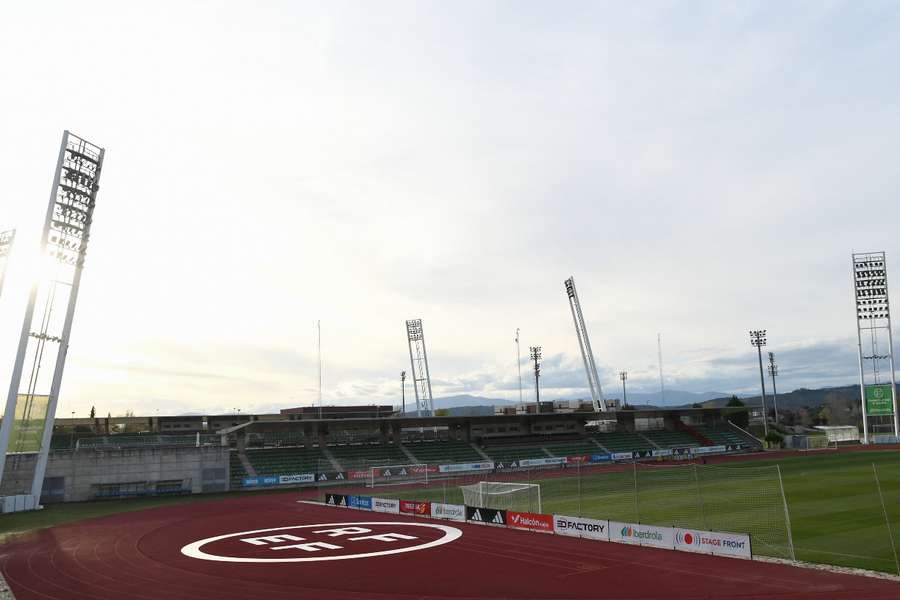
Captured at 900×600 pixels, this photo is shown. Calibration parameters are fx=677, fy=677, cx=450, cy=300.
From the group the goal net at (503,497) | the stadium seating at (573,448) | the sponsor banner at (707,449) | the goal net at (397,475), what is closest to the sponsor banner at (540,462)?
the stadium seating at (573,448)

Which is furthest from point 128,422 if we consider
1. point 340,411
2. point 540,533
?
point 540,533

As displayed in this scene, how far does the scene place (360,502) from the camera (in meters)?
43.8

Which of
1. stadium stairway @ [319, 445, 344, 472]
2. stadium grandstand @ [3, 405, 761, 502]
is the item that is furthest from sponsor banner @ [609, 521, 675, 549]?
stadium stairway @ [319, 445, 344, 472]

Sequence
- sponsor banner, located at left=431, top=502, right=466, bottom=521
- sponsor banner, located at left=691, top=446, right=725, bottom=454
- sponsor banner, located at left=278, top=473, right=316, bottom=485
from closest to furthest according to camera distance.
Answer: sponsor banner, located at left=431, top=502, right=466, bottom=521
sponsor banner, located at left=278, top=473, right=316, bottom=485
sponsor banner, located at left=691, top=446, right=725, bottom=454

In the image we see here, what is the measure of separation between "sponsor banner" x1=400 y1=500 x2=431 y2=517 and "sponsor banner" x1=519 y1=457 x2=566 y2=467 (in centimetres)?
3825

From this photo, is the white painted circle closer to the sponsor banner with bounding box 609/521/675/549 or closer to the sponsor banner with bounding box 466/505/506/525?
the sponsor banner with bounding box 466/505/506/525

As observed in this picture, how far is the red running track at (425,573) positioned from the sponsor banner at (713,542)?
0.50m

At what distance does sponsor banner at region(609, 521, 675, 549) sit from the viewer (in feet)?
88.8

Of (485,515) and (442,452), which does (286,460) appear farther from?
(485,515)

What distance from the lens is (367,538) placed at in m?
31.8

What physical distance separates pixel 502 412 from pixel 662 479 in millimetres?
47027

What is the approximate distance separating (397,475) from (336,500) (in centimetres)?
2025

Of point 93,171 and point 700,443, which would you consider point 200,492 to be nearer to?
point 93,171

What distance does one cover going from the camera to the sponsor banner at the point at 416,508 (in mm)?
39094
